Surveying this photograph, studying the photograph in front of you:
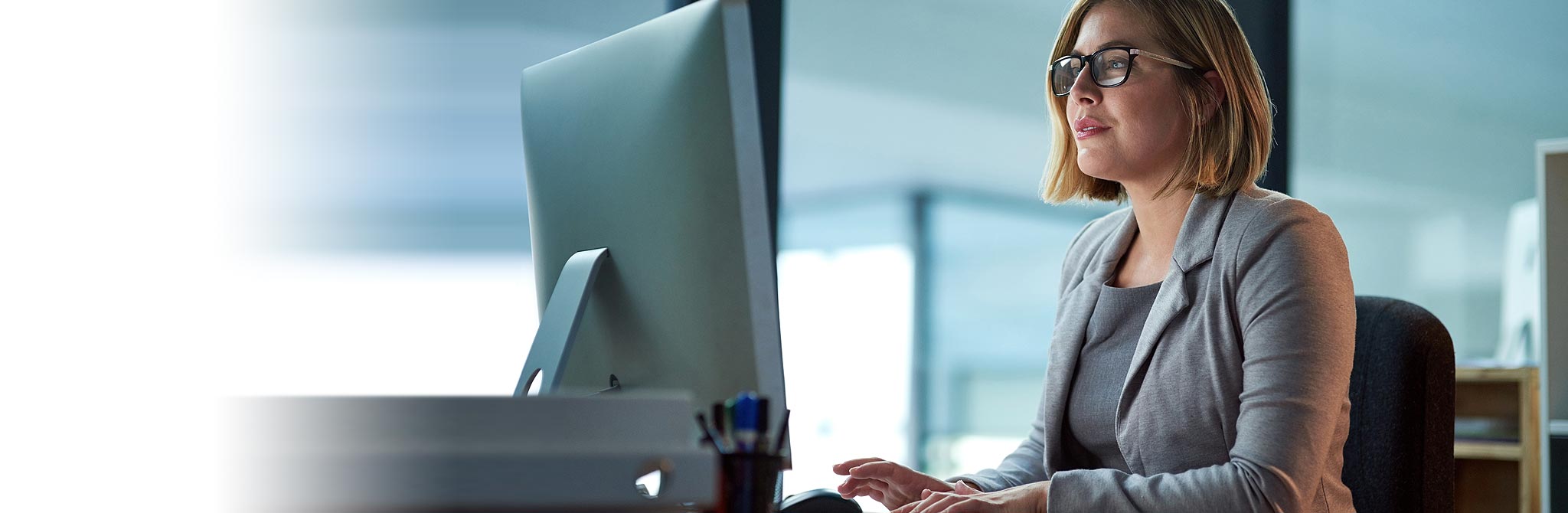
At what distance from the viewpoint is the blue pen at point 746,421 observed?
717 mm

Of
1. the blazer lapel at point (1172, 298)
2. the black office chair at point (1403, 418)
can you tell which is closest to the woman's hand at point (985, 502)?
the blazer lapel at point (1172, 298)

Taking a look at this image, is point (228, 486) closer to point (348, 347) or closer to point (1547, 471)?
point (348, 347)

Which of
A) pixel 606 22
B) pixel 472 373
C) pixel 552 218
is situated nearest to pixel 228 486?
pixel 552 218

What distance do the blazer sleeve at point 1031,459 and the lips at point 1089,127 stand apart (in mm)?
231

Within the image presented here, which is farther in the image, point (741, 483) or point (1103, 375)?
point (1103, 375)

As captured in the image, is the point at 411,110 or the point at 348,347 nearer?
the point at 348,347

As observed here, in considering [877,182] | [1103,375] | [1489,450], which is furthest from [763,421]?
[877,182]

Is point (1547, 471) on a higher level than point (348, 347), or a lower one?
lower

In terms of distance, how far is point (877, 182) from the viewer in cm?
509

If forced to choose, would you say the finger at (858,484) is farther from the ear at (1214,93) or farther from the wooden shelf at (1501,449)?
the wooden shelf at (1501,449)

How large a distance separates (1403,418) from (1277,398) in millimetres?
290

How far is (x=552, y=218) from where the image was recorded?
3.63ft

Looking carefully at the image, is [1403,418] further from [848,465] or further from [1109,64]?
[848,465]

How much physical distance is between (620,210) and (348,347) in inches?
32.2
